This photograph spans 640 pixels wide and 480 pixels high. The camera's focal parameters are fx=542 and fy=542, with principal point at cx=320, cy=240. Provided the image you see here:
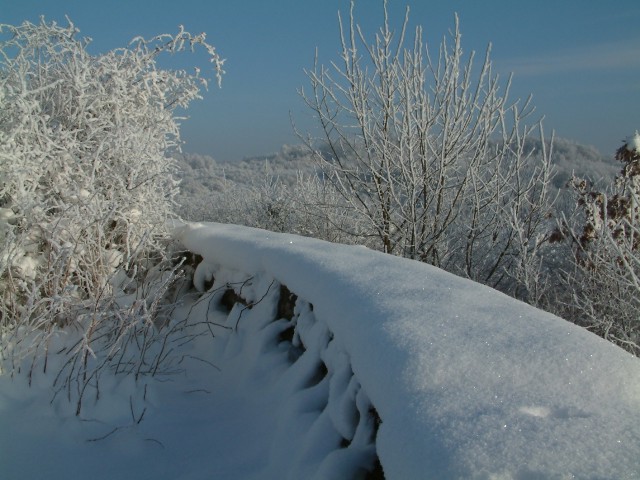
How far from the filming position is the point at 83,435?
2.75 m

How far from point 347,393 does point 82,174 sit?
3.25 meters

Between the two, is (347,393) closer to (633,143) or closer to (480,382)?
(480,382)

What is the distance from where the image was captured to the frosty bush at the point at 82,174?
371 cm

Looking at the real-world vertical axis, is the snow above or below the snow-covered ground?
above

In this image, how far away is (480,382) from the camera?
1.60 m

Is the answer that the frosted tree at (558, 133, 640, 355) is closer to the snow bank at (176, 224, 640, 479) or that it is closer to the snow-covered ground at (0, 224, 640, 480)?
the snow-covered ground at (0, 224, 640, 480)

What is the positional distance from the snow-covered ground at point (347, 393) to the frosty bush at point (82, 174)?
1.90ft

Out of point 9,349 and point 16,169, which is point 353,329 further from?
point 16,169

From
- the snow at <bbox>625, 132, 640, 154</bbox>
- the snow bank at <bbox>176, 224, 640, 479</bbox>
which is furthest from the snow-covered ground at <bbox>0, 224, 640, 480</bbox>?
the snow at <bbox>625, 132, 640, 154</bbox>

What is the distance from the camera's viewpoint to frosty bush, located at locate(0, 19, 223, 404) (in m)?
3.71

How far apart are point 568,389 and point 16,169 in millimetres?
3821

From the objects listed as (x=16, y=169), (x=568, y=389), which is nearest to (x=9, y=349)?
(x=16, y=169)

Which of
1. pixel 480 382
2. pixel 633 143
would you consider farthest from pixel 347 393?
pixel 633 143

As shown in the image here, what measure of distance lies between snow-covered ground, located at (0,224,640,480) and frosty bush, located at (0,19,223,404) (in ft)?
1.90
